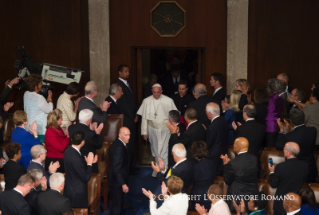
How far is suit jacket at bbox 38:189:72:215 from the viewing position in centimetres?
505

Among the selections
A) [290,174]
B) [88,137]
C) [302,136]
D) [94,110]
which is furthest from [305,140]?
[94,110]

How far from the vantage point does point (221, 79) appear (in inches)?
342

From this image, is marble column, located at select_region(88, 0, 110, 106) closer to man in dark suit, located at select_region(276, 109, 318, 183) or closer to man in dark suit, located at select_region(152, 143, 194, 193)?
man in dark suit, located at select_region(152, 143, 194, 193)

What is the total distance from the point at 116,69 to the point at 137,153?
5.33 feet

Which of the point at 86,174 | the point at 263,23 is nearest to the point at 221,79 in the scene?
the point at 263,23

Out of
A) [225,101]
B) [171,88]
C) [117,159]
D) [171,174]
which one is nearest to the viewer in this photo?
[171,174]

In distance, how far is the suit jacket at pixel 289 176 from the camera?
5.61m

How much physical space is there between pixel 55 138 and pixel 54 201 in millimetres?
1599

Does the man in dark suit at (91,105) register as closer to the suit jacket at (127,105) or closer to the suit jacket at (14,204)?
the suit jacket at (127,105)

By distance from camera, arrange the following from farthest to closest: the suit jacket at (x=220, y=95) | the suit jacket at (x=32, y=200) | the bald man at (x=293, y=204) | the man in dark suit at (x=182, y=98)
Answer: the man in dark suit at (x=182, y=98)
the suit jacket at (x=220, y=95)
the suit jacket at (x=32, y=200)
the bald man at (x=293, y=204)

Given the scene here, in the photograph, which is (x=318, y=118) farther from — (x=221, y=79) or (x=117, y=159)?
(x=117, y=159)

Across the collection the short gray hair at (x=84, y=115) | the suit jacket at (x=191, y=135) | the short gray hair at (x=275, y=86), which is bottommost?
the suit jacket at (x=191, y=135)

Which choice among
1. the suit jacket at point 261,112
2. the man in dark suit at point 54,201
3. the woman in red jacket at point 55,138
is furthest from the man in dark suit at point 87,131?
the suit jacket at point 261,112

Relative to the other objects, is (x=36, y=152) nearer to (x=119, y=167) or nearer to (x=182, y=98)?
(x=119, y=167)
